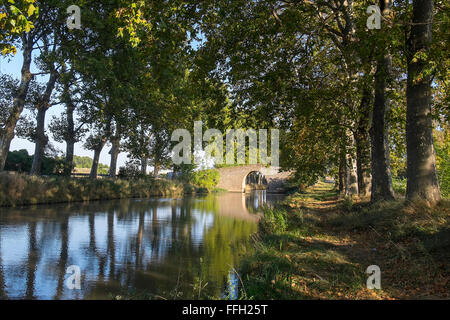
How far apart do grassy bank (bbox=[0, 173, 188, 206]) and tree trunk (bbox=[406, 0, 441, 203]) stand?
55.2ft

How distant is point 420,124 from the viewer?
8.17 metres

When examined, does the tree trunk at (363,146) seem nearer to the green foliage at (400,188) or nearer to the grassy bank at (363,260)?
the green foliage at (400,188)

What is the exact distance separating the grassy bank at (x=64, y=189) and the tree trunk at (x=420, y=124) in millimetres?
16823

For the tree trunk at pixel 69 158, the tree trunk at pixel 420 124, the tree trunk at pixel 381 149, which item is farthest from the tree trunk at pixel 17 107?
the tree trunk at pixel 420 124

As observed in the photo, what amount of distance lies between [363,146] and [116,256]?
9.20 m

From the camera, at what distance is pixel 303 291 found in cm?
479

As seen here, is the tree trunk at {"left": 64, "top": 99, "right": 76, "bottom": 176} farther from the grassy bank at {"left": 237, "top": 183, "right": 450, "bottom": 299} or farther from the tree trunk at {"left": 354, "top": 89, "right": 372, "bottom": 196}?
the grassy bank at {"left": 237, "top": 183, "right": 450, "bottom": 299}

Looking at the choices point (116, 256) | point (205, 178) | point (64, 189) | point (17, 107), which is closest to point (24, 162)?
point (64, 189)

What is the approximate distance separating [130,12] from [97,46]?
13.0 meters

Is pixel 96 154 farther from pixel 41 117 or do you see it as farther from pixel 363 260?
pixel 363 260

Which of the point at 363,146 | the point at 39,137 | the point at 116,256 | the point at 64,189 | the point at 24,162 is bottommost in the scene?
the point at 116,256

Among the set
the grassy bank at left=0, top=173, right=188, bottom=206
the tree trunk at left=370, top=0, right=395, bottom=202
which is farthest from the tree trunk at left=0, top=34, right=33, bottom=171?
the tree trunk at left=370, top=0, right=395, bottom=202
